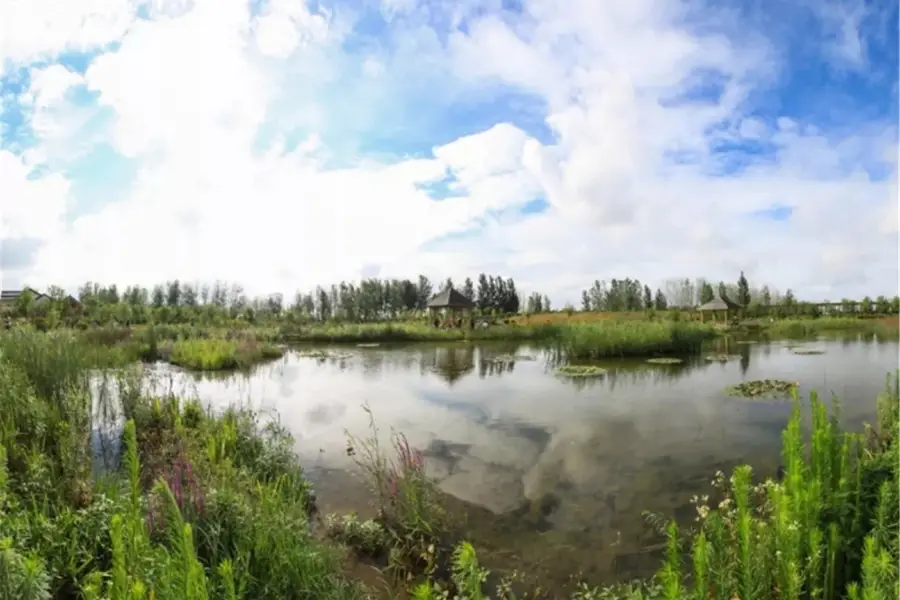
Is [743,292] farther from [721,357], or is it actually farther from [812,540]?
[812,540]

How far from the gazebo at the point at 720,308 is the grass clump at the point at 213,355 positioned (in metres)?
23.5

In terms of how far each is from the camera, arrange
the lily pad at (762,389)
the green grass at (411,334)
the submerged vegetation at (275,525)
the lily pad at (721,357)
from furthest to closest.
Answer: the green grass at (411,334)
the lily pad at (721,357)
the lily pad at (762,389)
the submerged vegetation at (275,525)

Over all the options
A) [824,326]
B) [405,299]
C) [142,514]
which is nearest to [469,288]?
[405,299]

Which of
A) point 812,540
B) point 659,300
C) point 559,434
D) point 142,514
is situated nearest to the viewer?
point 812,540

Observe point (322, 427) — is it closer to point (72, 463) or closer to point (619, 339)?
point (72, 463)

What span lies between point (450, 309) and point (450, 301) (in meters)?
0.89

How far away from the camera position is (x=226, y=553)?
262cm

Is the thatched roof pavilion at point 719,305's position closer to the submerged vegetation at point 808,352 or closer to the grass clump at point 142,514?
the submerged vegetation at point 808,352

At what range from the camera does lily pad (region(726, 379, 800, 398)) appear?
891 centimetres

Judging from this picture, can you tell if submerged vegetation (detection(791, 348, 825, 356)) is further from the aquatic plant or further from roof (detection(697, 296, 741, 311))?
the aquatic plant

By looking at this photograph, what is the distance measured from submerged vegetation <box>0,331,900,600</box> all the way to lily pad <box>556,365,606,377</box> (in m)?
6.96

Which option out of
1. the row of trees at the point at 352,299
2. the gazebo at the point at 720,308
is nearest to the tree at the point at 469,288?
the row of trees at the point at 352,299

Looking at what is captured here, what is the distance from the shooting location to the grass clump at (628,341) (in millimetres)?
15398

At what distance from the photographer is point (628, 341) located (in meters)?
15.6
